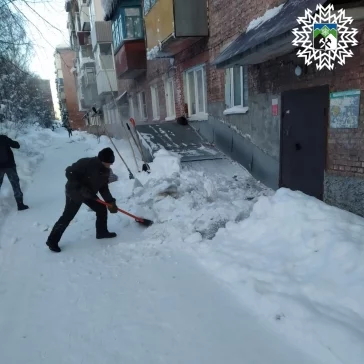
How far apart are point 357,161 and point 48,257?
4.32m

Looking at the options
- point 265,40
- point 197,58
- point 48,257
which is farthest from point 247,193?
point 197,58

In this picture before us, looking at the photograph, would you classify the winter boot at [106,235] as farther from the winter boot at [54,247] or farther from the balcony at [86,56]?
the balcony at [86,56]

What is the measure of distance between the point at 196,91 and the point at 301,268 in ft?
25.1

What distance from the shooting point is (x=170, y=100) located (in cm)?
1174

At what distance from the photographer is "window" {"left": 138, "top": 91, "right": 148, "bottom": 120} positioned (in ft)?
49.5

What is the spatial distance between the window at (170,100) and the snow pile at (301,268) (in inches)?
316

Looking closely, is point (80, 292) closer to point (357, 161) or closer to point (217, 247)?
point (217, 247)

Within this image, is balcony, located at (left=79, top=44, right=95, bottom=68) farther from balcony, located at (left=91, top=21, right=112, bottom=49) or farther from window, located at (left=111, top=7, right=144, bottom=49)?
window, located at (left=111, top=7, right=144, bottom=49)

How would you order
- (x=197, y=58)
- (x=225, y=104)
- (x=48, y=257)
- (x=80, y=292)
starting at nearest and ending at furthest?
(x=80, y=292), (x=48, y=257), (x=225, y=104), (x=197, y=58)

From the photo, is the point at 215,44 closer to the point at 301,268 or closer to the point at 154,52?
the point at 154,52

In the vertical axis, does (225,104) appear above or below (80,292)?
above

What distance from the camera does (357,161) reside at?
4324 millimetres

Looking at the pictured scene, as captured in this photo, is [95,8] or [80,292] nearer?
[80,292]

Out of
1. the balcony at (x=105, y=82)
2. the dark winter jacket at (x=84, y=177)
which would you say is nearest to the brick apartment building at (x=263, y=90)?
the dark winter jacket at (x=84, y=177)
